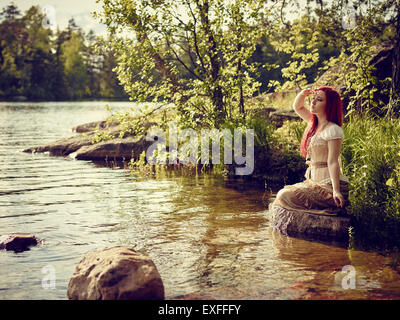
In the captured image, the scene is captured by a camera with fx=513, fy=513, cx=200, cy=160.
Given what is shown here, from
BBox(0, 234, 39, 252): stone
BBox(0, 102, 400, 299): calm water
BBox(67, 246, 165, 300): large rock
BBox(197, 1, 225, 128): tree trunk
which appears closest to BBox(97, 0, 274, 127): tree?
BBox(197, 1, 225, 128): tree trunk

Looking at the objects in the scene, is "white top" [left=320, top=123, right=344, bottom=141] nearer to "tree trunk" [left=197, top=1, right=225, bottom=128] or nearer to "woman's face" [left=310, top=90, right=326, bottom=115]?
"woman's face" [left=310, top=90, right=326, bottom=115]

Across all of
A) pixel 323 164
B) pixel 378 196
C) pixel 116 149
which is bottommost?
pixel 378 196

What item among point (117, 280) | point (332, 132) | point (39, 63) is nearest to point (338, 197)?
point (332, 132)

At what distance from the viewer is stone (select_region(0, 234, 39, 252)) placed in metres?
7.26

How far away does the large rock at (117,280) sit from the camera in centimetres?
516

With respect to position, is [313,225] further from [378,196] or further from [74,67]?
[74,67]

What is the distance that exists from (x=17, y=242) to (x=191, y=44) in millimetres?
8271

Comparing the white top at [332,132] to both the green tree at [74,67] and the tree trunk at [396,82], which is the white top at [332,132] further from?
the green tree at [74,67]

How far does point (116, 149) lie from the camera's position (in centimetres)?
1888

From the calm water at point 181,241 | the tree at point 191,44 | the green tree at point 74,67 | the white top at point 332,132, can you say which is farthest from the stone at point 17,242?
the green tree at point 74,67

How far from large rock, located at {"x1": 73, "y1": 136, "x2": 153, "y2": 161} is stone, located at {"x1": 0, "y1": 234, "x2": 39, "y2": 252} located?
10.9m

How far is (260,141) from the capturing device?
44.1ft

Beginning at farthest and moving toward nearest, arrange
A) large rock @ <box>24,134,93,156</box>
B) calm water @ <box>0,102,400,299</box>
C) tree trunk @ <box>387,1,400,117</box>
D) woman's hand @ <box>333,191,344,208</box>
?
1. large rock @ <box>24,134,93,156</box>
2. tree trunk @ <box>387,1,400,117</box>
3. woman's hand @ <box>333,191,344,208</box>
4. calm water @ <box>0,102,400,299</box>
